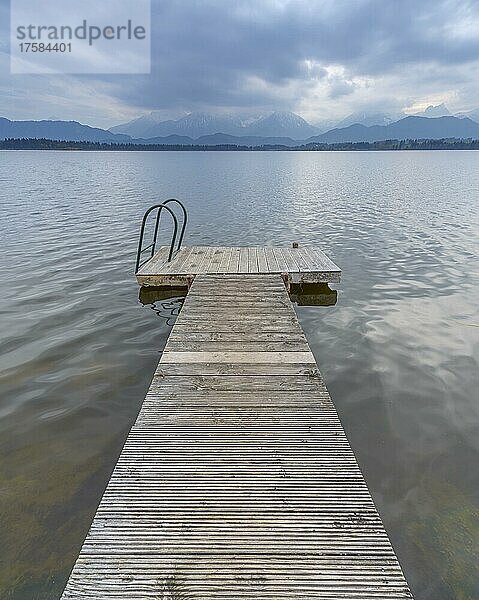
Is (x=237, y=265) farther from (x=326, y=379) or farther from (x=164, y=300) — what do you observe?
(x=326, y=379)

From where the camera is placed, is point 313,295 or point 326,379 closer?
point 326,379

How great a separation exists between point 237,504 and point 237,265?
8067 mm

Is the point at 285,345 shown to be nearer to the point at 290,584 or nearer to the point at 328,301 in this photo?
the point at 290,584

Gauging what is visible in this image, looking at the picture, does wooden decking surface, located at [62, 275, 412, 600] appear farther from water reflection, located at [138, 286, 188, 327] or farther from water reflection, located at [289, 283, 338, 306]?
water reflection, located at [289, 283, 338, 306]

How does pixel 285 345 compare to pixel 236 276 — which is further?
pixel 236 276

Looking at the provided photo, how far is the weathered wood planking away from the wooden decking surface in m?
4.84

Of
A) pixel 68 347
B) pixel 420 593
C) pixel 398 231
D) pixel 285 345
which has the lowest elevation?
pixel 420 593

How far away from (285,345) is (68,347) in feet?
14.2

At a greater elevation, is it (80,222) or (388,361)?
(80,222)

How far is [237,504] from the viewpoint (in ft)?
10.1

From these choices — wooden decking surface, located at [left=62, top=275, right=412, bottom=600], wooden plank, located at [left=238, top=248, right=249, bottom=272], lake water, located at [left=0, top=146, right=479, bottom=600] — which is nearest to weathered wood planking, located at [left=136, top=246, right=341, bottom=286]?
→ wooden plank, located at [left=238, top=248, right=249, bottom=272]

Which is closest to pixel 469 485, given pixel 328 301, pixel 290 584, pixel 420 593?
pixel 420 593

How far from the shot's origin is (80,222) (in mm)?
19828

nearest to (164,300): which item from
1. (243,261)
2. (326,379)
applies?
(243,261)
